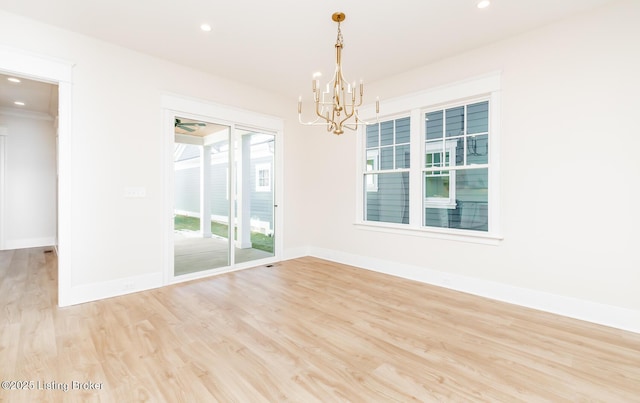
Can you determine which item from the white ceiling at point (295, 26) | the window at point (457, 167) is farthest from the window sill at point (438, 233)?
the white ceiling at point (295, 26)

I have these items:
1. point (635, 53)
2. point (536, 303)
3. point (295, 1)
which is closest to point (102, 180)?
point (295, 1)

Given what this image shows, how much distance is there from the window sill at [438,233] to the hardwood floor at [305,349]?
2.35 feet

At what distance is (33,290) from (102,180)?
5.65 ft

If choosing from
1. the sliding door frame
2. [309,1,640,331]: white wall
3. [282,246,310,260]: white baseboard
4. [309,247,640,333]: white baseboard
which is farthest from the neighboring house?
[309,1,640,331]: white wall

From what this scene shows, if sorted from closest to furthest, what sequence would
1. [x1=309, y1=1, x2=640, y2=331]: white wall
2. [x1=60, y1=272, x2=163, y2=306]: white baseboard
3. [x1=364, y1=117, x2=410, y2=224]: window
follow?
[x1=309, y1=1, x2=640, y2=331]: white wall < [x1=60, y1=272, x2=163, y2=306]: white baseboard < [x1=364, y1=117, x2=410, y2=224]: window

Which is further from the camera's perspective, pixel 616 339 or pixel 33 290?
pixel 33 290

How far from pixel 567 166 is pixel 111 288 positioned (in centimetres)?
537

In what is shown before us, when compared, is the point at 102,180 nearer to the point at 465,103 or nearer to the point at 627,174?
the point at 465,103

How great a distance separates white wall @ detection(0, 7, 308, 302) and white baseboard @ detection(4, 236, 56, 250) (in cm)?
450

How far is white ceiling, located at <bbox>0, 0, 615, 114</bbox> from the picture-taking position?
279 cm

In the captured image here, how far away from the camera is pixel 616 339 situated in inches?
99.7

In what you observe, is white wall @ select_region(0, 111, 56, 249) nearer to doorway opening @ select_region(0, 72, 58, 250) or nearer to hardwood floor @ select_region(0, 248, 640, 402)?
doorway opening @ select_region(0, 72, 58, 250)

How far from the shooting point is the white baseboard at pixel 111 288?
3267 millimetres

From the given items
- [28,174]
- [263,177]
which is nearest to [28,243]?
[28,174]
